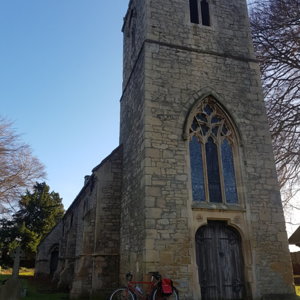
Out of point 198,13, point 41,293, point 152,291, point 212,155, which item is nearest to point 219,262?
point 152,291

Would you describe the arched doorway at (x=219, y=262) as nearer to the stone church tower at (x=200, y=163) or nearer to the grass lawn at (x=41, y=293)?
the stone church tower at (x=200, y=163)

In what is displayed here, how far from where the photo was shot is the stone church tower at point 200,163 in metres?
8.75

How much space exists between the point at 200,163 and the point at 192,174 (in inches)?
19.9

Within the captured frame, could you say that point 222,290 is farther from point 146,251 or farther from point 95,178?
point 95,178

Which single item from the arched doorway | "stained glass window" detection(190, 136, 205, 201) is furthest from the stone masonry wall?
the arched doorway

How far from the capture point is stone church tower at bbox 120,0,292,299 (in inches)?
344

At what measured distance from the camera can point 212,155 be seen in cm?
1017

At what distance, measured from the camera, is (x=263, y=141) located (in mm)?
10617

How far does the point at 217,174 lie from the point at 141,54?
4.99 meters

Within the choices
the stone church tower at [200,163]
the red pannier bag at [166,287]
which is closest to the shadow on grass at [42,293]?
the stone church tower at [200,163]

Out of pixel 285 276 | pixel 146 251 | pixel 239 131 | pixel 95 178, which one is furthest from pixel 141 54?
pixel 285 276

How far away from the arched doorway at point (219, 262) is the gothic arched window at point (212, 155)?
0.94 meters

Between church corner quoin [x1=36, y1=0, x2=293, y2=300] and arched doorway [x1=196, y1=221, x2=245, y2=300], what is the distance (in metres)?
0.03

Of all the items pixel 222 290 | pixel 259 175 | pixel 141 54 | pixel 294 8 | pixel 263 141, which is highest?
pixel 294 8
